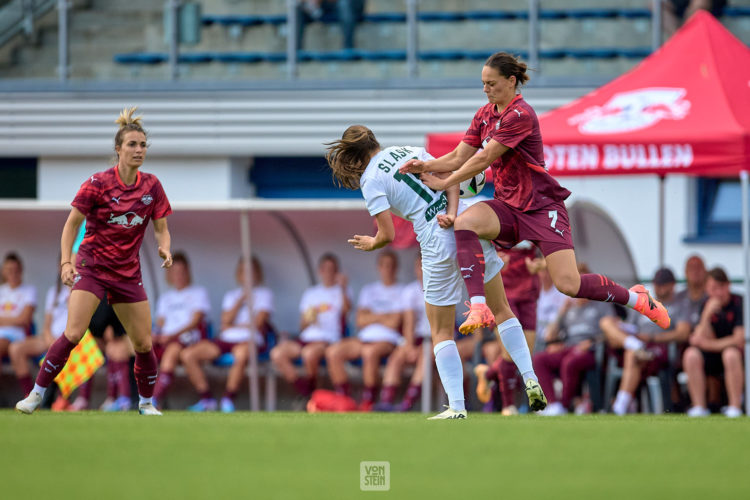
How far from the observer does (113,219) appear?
7309 mm

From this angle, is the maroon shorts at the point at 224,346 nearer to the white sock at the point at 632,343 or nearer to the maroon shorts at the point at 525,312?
the white sock at the point at 632,343

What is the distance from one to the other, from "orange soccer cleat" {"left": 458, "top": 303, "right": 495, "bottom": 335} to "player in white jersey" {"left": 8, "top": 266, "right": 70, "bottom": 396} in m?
6.94

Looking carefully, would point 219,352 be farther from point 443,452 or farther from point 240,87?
point 443,452

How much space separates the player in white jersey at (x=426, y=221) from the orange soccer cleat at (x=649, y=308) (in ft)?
2.42

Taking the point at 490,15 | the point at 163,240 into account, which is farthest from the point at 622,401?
the point at 490,15

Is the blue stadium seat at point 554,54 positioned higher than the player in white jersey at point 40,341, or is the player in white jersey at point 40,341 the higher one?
the blue stadium seat at point 554,54

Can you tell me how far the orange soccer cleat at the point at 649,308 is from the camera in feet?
22.1

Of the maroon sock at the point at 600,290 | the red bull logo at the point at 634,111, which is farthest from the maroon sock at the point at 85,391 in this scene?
the maroon sock at the point at 600,290

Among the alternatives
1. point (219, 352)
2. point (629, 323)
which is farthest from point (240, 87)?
point (629, 323)

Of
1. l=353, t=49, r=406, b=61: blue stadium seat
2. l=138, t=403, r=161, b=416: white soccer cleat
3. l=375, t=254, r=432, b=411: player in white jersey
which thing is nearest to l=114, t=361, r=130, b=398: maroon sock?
l=375, t=254, r=432, b=411: player in white jersey

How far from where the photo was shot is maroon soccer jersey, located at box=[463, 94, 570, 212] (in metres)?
6.34

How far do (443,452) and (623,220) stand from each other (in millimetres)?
10206

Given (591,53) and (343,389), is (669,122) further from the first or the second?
(591,53)

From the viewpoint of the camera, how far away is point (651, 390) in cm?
1109
